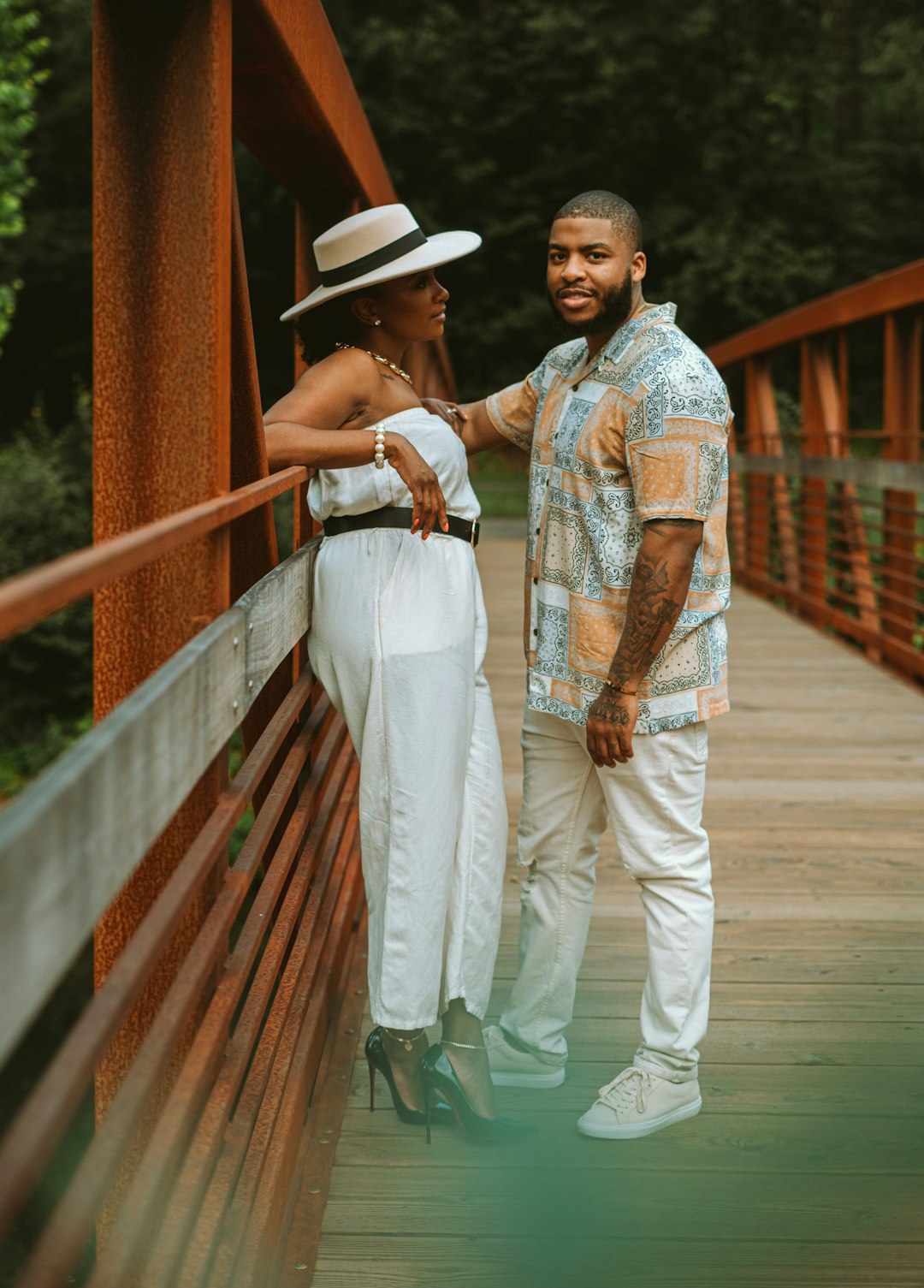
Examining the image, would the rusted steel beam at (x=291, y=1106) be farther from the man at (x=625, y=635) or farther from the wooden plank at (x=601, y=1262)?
the man at (x=625, y=635)

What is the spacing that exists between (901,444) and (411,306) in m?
4.35

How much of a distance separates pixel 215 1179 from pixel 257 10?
1.53 m

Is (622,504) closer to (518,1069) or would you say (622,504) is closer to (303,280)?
(518,1069)

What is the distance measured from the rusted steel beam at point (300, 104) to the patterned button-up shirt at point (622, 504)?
0.67 metres

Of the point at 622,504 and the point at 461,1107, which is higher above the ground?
the point at 622,504

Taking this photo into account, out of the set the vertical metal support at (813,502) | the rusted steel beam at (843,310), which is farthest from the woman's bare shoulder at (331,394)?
the vertical metal support at (813,502)

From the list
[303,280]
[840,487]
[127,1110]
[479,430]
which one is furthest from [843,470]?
[127,1110]

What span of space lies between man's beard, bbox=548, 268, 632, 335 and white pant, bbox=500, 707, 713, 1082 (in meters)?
0.72

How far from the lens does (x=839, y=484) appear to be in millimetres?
8109

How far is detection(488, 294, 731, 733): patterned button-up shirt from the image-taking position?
2.37 metres

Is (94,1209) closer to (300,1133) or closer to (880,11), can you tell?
(300,1133)

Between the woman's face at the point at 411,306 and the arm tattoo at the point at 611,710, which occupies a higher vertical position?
the woman's face at the point at 411,306

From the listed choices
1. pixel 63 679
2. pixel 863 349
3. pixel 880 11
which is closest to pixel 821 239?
pixel 863 349

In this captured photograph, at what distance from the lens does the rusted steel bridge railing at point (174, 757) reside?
1.08 meters
